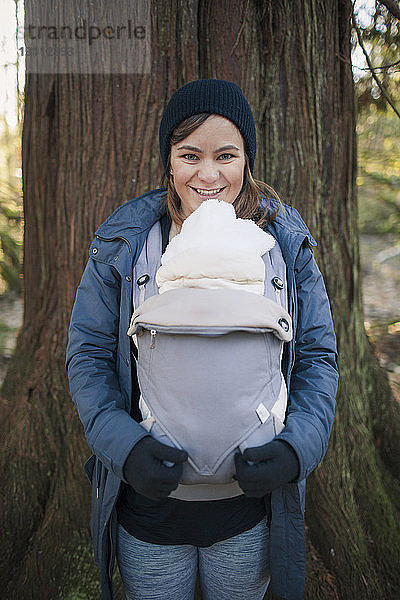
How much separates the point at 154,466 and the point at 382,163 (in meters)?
6.10

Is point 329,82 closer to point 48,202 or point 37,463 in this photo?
point 48,202

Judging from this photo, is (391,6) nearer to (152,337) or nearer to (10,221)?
(152,337)

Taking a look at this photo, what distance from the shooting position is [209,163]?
1688 millimetres

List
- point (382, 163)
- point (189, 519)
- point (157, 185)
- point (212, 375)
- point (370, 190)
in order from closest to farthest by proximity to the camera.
A: 1. point (212, 375)
2. point (189, 519)
3. point (157, 185)
4. point (382, 163)
5. point (370, 190)

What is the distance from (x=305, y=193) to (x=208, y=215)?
4.21ft

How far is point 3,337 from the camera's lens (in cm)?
→ 601

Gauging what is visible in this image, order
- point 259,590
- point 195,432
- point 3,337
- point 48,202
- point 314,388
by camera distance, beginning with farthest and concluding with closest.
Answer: point 3,337
point 48,202
point 259,590
point 314,388
point 195,432

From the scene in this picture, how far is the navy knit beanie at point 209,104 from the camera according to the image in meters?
1.69

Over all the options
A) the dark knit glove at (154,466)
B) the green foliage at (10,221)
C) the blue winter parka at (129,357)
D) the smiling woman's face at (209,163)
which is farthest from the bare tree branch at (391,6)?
the green foliage at (10,221)

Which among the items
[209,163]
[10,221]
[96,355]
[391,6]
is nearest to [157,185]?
[209,163]

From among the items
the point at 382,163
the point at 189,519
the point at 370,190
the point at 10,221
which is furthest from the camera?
the point at 370,190

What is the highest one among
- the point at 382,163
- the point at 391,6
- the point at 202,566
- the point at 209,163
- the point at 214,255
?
the point at 391,6

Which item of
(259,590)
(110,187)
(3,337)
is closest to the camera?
(259,590)

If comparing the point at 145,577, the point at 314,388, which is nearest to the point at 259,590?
the point at 145,577
